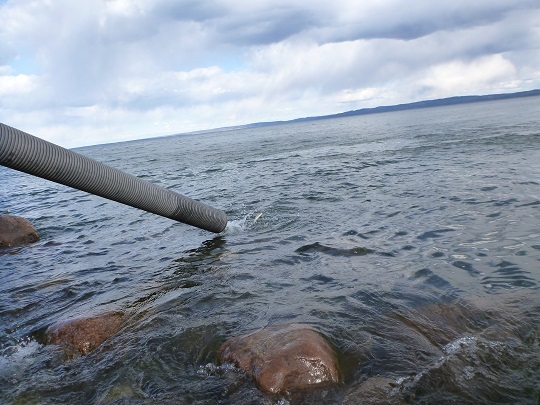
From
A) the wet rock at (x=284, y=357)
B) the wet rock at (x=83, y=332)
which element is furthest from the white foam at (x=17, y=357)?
the wet rock at (x=284, y=357)

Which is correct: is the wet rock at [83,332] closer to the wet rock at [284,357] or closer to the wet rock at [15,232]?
the wet rock at [284,357]

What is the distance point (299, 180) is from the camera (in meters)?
21.1

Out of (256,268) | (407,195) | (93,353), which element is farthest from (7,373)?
(407,195)

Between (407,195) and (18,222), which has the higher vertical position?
(18,222)

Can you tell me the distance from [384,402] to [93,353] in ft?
12.8

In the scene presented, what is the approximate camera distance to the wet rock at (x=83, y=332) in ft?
19.9

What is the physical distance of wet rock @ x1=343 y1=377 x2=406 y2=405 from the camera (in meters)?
4.36

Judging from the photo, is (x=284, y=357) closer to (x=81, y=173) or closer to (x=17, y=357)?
(x=17, y=357)

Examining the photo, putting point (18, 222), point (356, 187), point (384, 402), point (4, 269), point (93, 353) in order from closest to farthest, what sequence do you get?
point (384, 402) → point (93, 353) → point (4, 269) → point (18, 222) → point (356, 187)

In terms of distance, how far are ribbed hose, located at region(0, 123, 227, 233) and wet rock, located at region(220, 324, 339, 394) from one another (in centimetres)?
393

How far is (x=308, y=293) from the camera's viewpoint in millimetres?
7352

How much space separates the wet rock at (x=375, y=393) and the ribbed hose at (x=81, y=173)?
559 cm

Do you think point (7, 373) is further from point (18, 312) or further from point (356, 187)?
point (356, 187)

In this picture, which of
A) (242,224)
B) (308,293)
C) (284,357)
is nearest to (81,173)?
(308,293)
